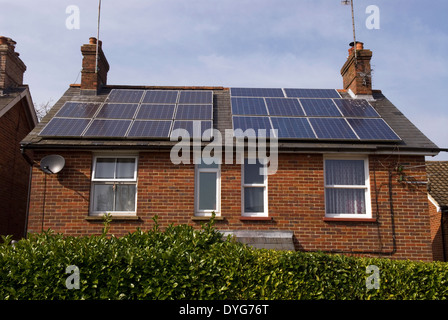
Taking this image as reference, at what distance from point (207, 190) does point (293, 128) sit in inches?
114

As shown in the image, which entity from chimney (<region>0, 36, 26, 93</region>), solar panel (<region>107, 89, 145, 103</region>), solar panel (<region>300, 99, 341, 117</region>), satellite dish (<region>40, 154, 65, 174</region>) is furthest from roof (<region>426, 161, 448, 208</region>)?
chimney (<region>0, 36, 26, 93</region>)

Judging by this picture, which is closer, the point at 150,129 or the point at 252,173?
the point at 252,173

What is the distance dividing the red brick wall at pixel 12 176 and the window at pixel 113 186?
450cm

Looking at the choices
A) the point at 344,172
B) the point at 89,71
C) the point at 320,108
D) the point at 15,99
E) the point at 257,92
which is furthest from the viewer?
the point at 15,99

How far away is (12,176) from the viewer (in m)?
14.2

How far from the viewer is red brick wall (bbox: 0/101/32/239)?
13474mm

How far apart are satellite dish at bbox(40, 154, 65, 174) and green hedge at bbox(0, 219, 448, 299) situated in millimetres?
3543

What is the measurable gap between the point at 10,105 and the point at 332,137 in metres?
11.0

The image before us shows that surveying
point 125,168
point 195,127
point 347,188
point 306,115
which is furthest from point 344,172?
point 125,168

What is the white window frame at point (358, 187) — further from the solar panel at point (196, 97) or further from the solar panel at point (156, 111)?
the solar panel at point (156, 111)

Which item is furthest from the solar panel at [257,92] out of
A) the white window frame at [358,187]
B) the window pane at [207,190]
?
the window pane at [207,190]

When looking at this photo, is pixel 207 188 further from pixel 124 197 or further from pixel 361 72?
pixel 361 72

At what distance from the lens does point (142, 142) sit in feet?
35.0
